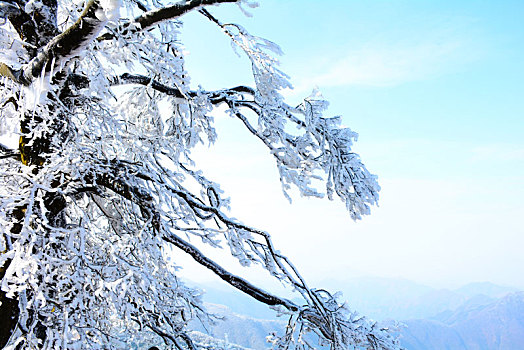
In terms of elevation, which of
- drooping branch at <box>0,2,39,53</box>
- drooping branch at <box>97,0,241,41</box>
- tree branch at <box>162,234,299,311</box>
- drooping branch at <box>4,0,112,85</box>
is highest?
drooping branch at <box>97,0,241,41</box>

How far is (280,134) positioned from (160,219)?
1.88 metres

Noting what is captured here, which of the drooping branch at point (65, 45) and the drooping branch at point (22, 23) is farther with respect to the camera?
the drooping branch at point (22, 23)

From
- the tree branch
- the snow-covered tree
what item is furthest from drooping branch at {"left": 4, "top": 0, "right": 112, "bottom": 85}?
the tree branch

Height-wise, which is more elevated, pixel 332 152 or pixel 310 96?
pixel 310 96

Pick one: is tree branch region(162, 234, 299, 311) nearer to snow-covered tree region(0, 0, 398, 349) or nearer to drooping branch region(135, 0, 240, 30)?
snow-covered tree region(0, 0, 398, 349)

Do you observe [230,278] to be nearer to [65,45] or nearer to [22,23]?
[65,45]

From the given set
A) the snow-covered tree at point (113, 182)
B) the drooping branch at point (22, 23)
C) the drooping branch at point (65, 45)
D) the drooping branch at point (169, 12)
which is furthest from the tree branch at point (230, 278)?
the drooping branch at point (22, 23)

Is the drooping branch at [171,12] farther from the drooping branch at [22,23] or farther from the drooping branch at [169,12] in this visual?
the drooping branch at [22,23]

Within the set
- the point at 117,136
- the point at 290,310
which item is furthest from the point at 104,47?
the point at 290,310

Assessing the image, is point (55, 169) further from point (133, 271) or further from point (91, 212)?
point (91, 212)

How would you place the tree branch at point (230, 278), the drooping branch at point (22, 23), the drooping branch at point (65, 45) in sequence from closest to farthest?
the drooping branch at point (65, 45) < the drooping branch at point (22, 23) < the tree branch at point (230, 278)

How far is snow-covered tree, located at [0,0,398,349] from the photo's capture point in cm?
266

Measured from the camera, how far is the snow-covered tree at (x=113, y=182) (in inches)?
105

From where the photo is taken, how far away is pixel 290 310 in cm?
354
